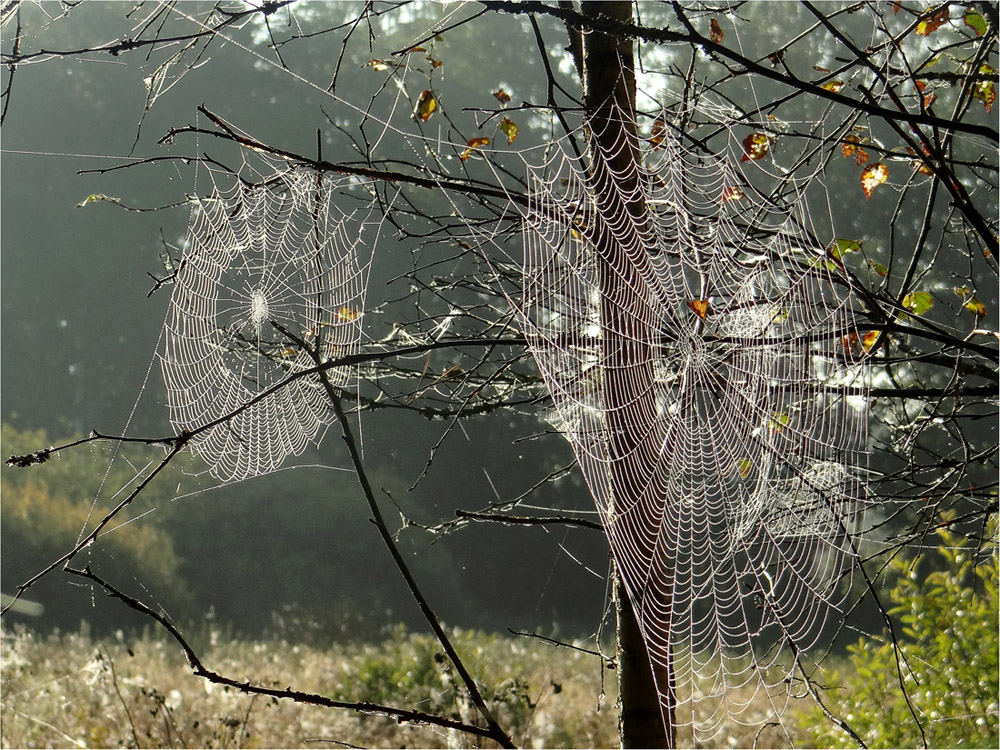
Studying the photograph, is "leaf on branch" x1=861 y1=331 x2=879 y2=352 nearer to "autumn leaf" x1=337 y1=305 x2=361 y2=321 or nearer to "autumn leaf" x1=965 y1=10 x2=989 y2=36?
"autumn leaf" x1=965 y1=10 x2=989 y2=36

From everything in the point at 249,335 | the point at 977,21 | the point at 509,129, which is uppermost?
the point at 249,335

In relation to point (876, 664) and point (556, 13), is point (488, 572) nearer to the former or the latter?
point (876, 664)

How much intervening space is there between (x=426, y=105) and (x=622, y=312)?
93 cm

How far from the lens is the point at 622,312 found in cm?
208

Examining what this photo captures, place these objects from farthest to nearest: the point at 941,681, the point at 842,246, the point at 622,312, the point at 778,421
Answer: the point at 941,681 < the point at 778,421 < the point at 842,246 < the point at 622,312

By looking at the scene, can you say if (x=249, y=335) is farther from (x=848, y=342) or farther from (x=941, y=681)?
(x=941, y=681)

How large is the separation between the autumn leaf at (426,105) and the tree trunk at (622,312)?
498 millimetres

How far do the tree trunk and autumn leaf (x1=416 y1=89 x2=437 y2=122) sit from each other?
0.50 meters

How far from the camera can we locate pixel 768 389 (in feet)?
8.43

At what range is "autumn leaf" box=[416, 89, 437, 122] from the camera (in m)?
2.48

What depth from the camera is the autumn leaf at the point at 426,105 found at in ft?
8.14

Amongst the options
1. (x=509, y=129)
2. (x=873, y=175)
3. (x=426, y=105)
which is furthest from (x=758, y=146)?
(x=426, y=105)

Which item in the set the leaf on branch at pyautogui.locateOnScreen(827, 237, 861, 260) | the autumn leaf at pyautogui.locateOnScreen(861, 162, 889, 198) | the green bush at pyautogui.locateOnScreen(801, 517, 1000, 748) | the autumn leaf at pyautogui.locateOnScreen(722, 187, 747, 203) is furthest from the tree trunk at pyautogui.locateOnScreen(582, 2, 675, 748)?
the green bush at pyautogui.locateOnScreen(801, 517, 1000, 748)

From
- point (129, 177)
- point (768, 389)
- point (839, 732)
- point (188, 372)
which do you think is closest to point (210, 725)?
point (188, 372)
